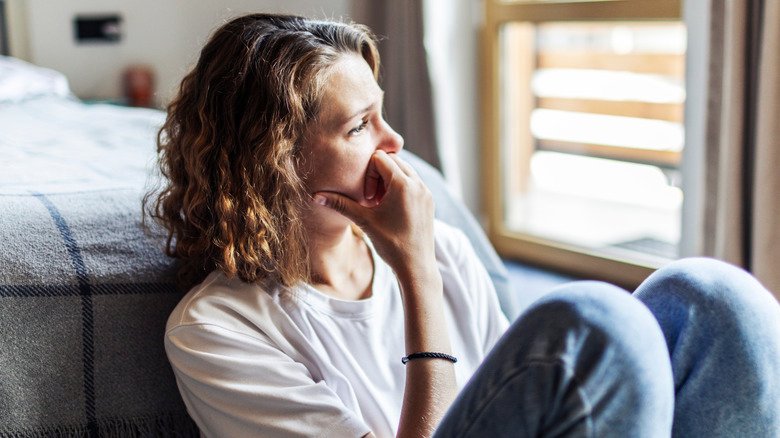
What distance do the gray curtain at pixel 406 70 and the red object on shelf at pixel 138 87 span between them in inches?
35.3

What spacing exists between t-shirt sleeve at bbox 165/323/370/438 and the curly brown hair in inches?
3.7

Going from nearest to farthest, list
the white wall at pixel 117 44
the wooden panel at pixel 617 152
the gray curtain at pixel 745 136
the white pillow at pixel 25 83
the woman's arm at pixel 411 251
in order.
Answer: the woman's arm at pixel 411 251 → the gray curtain at pixel 745 136 → the white pillow at pixel 25 83 → the wooden panel at pixel 617 152 → the white wall at pixel 117 44

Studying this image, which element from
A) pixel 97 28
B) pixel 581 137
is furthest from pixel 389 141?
pixel 97 28

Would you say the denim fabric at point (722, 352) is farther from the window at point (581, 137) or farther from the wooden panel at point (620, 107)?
the wooden panel at point (620, 107)

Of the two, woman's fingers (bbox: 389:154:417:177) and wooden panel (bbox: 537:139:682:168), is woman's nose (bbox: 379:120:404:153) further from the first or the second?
wooden panel (bbox: 537:139:682:168)

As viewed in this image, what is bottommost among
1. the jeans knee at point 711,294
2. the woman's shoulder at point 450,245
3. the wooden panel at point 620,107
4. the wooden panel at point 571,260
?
the wooden panel at point 571,260

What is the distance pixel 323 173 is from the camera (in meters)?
1.06

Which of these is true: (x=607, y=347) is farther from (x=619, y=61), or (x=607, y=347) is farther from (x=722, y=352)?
(x=619, y=61)

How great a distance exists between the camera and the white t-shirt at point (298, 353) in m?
0.92

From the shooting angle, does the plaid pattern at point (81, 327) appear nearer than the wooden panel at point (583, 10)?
Yes

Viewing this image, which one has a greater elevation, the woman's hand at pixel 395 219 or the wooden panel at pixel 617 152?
the woman's hand at pixel 395 219

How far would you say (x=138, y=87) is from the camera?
3.43 m

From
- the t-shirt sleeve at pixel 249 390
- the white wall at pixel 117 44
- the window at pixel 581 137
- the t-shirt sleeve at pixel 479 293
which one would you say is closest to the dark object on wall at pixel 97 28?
the white wall at pixel 117 44

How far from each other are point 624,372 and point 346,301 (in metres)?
0.40
